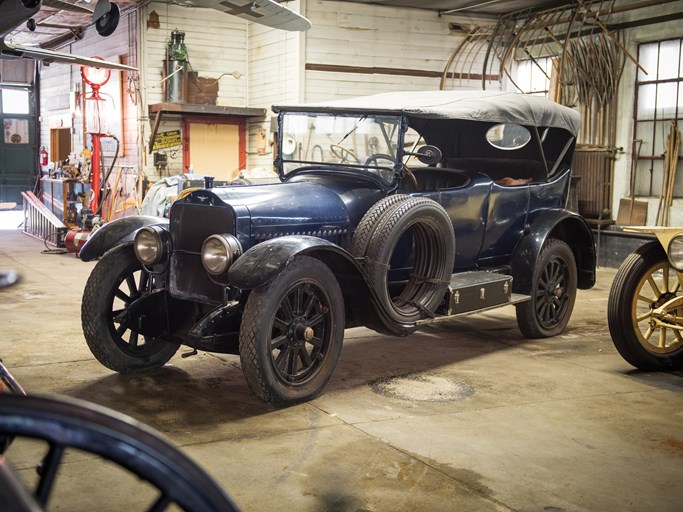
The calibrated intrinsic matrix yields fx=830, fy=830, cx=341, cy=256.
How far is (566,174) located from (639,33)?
15.7 feet

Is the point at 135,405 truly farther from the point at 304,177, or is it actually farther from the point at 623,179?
the point at 623,179

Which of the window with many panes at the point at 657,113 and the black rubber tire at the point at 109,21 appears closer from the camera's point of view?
the black rubber tire at the point at 109,21

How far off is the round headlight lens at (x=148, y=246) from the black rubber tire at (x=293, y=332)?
2.93 ft

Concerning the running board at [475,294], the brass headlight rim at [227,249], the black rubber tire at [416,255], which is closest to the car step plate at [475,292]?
the running board at [475,294]

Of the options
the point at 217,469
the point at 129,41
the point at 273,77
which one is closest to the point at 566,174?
the point at 217,469

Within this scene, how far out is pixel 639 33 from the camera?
1077cm

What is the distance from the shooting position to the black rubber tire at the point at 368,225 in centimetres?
504

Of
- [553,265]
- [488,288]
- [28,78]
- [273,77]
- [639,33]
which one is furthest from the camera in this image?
[28,78]

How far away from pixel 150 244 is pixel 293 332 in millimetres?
1112

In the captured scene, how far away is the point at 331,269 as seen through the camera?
4.95 meters

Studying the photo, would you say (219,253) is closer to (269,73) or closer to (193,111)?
(193,111)

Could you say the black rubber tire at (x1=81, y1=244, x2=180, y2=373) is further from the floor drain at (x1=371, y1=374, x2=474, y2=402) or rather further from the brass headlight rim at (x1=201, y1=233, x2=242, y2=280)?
the floor drain at (x1=371, y1=374, x2=474, y2=402)

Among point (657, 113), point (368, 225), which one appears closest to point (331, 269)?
point (368, 225)

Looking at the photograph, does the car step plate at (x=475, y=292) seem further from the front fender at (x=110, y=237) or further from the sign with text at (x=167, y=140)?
the sign with text at (x=167, y=140)
